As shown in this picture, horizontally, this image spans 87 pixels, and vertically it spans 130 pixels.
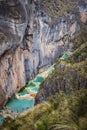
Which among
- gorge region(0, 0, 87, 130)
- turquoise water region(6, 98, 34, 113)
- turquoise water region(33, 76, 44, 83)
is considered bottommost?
turquoise water region(33, 76, 44, 83)

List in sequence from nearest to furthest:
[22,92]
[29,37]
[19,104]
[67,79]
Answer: [67,79]
[19,104]
[22,92]
[29,37]

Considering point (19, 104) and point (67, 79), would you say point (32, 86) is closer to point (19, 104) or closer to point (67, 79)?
point (19, 104)

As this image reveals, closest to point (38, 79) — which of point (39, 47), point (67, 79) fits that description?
point (39, 47)

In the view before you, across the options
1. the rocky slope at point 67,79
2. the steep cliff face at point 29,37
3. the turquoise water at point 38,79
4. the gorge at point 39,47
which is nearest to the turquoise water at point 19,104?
the gorge at point 39,47

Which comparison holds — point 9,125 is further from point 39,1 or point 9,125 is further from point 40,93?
point 39,1

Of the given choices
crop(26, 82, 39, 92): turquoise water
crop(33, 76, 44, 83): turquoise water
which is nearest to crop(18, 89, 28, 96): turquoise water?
crop(26, 82, 39, 92): turquoise water

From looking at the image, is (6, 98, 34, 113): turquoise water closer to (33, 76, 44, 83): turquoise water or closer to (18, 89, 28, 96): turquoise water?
(18, 89, 28, 96): turquoise water

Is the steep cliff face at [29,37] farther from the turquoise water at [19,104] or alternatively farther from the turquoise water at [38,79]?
the turquoise water at [19,104]

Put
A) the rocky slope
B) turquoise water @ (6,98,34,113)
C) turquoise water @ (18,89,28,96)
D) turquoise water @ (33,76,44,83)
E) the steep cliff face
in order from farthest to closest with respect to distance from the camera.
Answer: turquoise water @ (33,76,44,83), turquoise water @ (18,89,28,96), the steep cliff face, turquoise water @ (6,98,34,113), the rocky slope

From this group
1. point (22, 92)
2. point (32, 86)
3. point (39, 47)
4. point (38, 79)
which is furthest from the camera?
point (39, 47)
